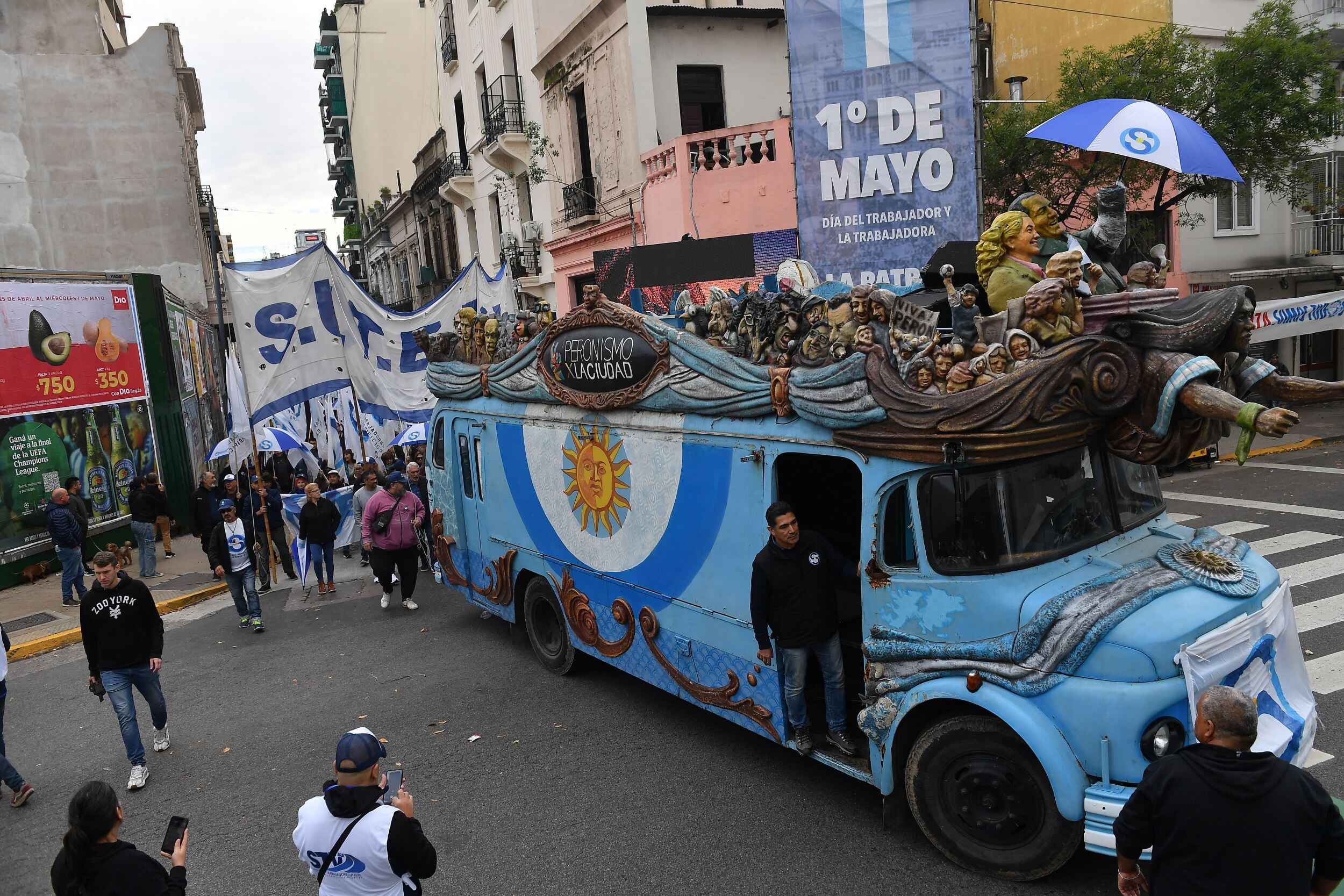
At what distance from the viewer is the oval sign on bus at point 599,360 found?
684cm

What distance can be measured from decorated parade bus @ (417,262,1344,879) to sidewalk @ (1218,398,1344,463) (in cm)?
1331

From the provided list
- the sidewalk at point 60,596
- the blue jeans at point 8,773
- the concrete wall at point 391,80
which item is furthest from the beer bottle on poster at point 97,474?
the concrete wall at point 391,80

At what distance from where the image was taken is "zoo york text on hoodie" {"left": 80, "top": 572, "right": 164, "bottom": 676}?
6.79 m

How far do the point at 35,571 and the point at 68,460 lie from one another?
1.91 metres

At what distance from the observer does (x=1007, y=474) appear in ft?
15.4

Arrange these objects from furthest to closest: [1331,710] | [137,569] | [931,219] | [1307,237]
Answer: [1307,237] → [137,569] → [931,219] → [1331,710]

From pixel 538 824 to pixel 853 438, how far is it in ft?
10.8

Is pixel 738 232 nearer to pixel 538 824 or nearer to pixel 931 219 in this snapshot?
pixel 931 219

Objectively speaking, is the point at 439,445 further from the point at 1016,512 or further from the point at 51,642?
the point at 1016,512

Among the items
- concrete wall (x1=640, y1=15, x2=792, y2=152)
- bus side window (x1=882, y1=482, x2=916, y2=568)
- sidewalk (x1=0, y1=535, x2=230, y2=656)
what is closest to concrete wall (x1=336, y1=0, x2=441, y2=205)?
concrete wall (x1=640, y1=15, x2=792, y2=152)

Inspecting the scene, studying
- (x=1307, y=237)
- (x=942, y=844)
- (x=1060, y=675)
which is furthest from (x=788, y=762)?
(x=1307, y=237)

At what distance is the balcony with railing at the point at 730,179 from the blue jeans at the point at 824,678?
39.5ft

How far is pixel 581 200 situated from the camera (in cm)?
2269

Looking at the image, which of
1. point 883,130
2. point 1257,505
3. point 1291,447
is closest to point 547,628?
point 883,130
